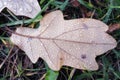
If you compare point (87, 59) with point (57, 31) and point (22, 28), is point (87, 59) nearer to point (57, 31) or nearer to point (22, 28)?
point (57, 31)

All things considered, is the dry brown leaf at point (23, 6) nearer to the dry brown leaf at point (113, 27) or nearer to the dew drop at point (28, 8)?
the dew drop at point (28, 8)

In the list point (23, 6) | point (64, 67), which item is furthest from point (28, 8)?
point (64, 67)

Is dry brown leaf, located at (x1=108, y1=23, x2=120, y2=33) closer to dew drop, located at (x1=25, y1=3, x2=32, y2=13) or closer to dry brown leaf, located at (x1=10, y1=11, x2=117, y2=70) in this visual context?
dry brown leaf, located at (x1=10, y1=11, x2=117, y2=70)

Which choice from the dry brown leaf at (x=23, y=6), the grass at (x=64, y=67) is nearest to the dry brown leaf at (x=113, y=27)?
the grass at (x=64, y=67)

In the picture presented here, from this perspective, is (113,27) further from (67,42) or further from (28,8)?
(28,8)

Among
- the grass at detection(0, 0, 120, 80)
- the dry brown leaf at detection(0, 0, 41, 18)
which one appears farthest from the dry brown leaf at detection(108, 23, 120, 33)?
the dry brown leaf at detection(0, 0, 41, 18)
